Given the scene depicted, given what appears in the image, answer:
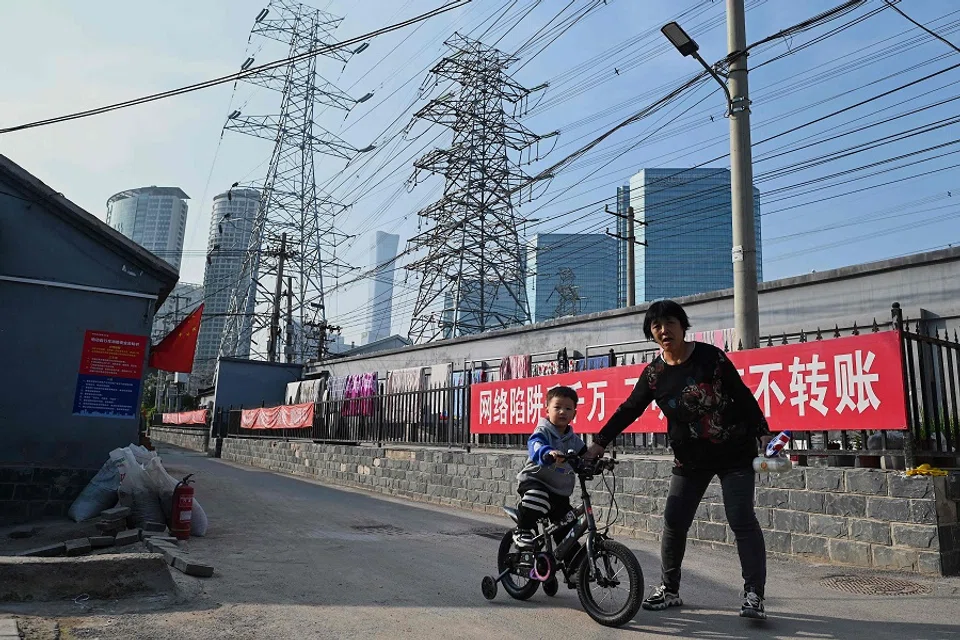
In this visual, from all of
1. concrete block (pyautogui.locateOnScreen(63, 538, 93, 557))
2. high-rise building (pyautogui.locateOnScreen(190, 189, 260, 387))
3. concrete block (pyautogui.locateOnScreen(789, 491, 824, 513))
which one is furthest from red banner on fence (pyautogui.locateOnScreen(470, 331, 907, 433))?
high-rise building (pyautogui.locateOnScreen(190, 189, 260, 387))

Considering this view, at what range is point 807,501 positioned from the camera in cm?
627

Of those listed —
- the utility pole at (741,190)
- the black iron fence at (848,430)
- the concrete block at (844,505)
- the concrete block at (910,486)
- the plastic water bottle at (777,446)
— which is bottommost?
the concrete block at (844,505)

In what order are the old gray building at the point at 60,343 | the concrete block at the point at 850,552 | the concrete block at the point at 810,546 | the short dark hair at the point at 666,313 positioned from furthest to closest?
the old gray building at the point at 60,343
the concrete block at the point at 810,546
the concrete block at the point at 850,552
the short dark hair at the point at 666,313

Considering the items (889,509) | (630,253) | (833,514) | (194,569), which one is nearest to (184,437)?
(630,253)

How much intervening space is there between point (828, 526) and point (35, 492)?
9.08 metres

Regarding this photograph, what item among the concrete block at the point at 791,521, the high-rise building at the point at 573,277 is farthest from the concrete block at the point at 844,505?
the high-rise building at the point at 573,277

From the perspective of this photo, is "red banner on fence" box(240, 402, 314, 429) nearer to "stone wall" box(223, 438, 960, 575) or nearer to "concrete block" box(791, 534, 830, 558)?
"stone wall" box(223, 438, 960, 575)

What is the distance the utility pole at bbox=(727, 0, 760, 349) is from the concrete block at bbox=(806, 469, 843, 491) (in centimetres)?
153

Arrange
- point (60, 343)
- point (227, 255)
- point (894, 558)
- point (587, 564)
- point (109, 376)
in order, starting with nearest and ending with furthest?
point (587, 564)
point (894, 558)
point (60, 343)
point (109, 376)
point (227, 255)

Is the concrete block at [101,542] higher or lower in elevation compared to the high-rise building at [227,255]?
lower

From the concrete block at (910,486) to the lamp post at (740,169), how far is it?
204 cm

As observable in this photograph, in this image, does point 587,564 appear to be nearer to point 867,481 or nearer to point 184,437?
point 867,481

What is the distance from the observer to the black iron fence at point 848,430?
19.1ft

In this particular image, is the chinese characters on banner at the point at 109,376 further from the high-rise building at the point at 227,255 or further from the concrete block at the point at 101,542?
the high-rise building at the point at 227,255
